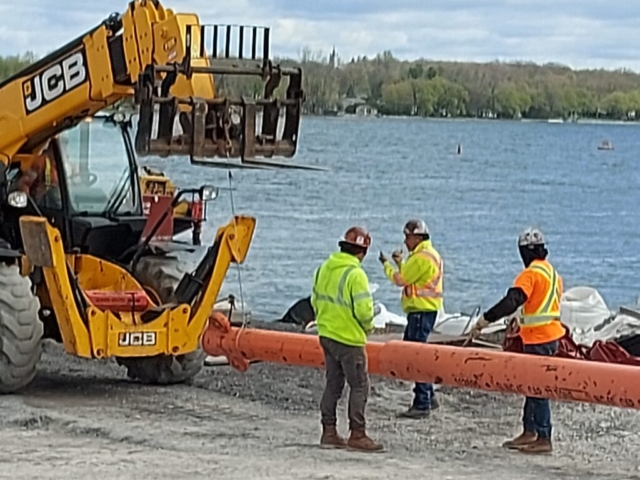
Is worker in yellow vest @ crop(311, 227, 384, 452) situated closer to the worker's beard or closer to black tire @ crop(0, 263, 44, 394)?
the worker's beard

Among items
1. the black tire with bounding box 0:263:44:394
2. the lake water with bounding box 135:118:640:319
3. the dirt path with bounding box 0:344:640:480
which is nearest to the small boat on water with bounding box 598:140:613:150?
the lake water with bounding box 135:118:640:319

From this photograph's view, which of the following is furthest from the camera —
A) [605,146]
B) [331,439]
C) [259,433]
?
[605,146]

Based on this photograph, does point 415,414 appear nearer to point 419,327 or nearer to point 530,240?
point 419,327

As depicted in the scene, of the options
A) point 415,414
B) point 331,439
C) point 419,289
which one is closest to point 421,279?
point 419,289

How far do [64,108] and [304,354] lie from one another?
9.96 ft

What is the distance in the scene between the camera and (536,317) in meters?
12.4

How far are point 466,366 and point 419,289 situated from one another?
7.43ft

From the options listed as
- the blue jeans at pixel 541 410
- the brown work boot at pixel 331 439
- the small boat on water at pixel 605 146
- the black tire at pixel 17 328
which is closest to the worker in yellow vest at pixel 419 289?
the blue jeans at pixel 541 410

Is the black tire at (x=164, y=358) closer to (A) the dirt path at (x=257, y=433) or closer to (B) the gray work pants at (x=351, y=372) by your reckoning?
(A) the dirt path at (x=257, y=433)

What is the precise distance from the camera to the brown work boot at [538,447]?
485 inches

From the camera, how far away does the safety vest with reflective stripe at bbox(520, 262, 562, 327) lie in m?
12.4

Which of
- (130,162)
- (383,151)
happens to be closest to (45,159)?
(130,162)

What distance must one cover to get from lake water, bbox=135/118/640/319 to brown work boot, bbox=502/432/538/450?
15799 mm

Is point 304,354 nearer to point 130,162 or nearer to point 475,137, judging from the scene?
point 130,162
